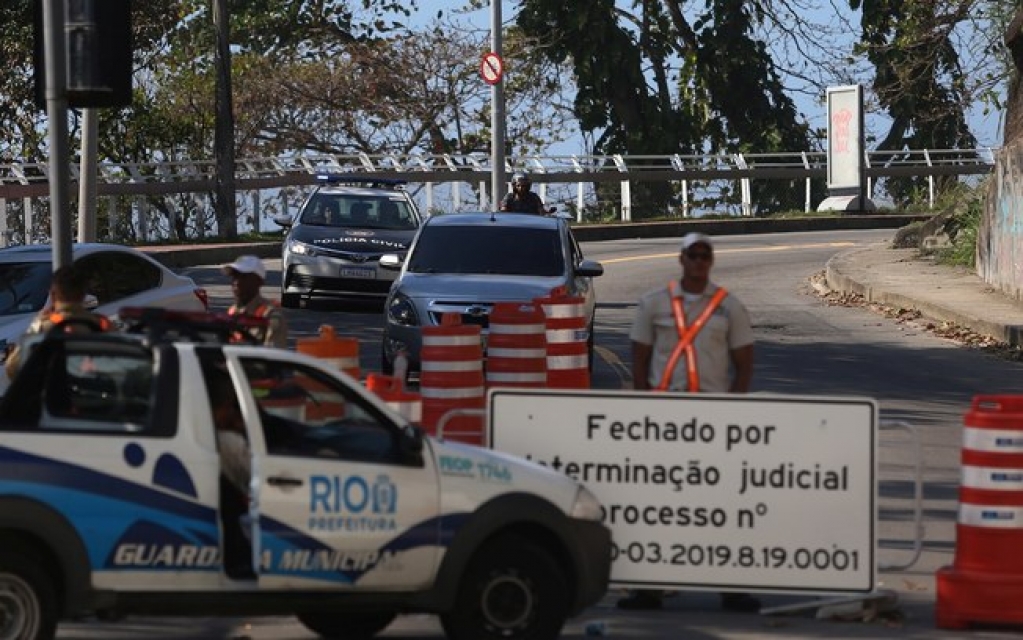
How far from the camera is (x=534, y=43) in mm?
53531

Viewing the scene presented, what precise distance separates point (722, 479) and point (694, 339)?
2.38 feet

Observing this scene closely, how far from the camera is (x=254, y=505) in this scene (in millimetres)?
8984

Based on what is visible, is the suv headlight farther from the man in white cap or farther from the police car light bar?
the police car light bar

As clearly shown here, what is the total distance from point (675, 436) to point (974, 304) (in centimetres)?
1786

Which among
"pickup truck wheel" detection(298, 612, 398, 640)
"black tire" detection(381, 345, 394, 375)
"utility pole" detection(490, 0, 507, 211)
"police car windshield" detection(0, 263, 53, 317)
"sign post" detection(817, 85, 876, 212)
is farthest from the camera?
"sign post" detection(817, 85, 876, 212)

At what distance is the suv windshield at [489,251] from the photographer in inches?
816

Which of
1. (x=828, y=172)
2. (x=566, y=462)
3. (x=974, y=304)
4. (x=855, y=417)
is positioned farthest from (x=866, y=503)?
(x=828, y=172)

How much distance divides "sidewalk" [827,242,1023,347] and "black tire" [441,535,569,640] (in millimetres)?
15251

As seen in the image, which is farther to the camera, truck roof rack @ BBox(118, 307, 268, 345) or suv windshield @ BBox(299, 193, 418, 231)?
suv windshield @ BBox(299, 193, 418, 231)

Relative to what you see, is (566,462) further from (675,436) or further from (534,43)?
(534,43)

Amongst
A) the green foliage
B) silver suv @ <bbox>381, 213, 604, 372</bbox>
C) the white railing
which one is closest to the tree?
the white railing

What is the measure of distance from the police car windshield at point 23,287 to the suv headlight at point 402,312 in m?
3.14

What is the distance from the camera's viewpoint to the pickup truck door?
9.04 meters

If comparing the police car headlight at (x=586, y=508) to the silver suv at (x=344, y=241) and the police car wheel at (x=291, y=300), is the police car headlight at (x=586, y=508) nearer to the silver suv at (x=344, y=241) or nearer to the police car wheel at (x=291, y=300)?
the silver suv at (x=344, y=241)
